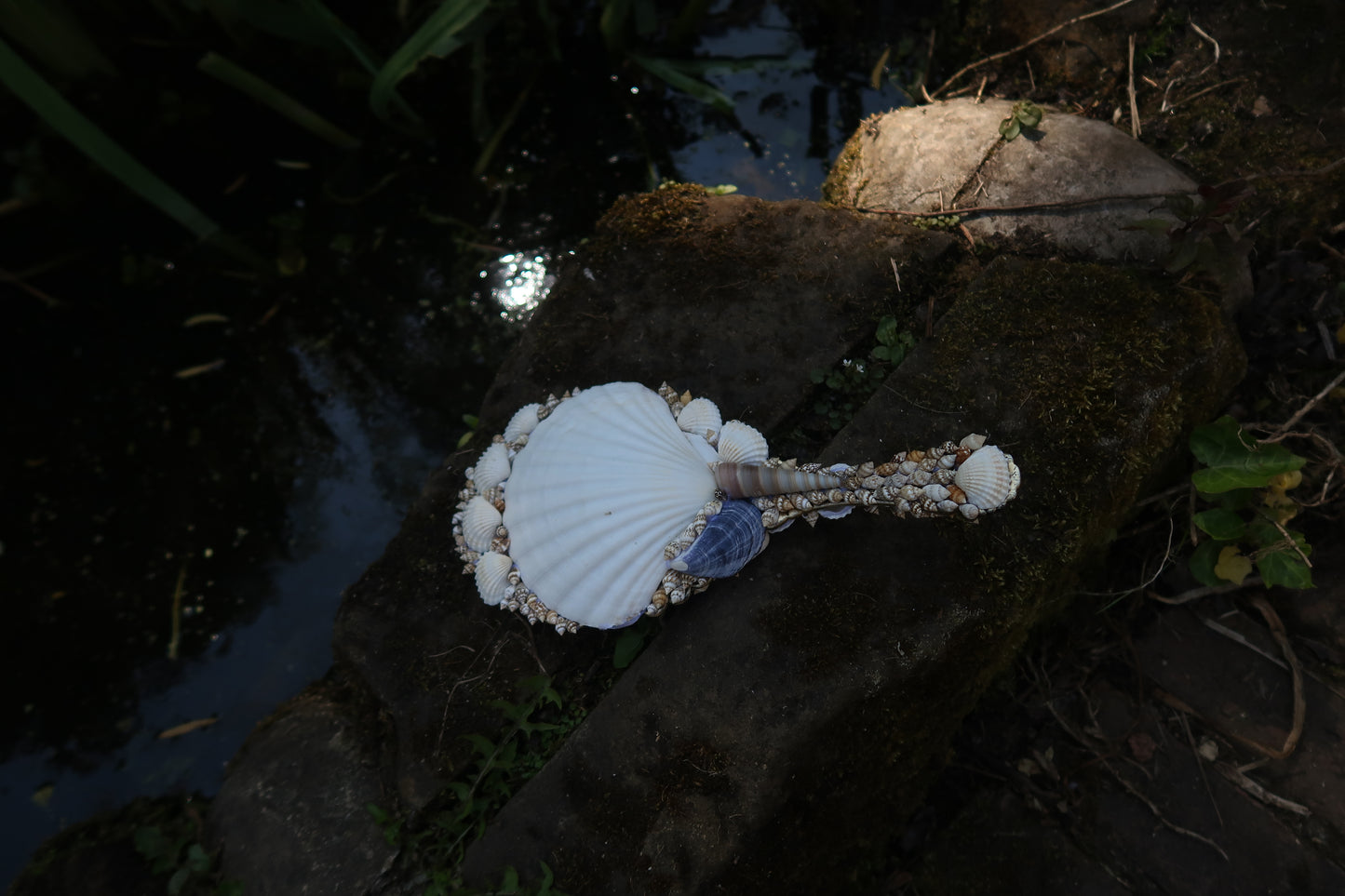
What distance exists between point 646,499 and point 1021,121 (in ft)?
6.24

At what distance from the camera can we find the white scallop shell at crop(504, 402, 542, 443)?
247 cm

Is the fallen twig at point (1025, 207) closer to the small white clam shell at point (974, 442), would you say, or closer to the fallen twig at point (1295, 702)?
the small white clam shell at point (974, 442)

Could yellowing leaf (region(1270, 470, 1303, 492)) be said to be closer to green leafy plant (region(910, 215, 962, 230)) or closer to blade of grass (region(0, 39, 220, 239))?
green leafy plant (region(910, 215, 962, 230))

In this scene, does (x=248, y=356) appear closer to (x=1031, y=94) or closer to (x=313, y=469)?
(x=313, y=469)

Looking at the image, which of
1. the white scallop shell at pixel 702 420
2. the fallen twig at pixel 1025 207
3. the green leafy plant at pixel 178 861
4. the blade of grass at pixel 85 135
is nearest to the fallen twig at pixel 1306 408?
the fallen twig at pixel 1025 207

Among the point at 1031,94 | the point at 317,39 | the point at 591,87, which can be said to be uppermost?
the point at 317,39

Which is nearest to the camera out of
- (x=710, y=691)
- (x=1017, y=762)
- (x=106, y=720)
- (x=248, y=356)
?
(x=710, y=691)

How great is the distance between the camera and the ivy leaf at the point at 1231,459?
2035mm

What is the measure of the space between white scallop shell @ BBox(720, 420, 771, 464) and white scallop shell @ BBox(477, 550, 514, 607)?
0.80 metres

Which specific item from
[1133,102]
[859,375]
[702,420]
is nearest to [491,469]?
[702,420]

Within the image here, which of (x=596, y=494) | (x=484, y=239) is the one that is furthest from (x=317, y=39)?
(x=596, y=494)

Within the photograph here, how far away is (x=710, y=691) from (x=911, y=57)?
2.89 m

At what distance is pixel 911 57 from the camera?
→ 10.5 feet

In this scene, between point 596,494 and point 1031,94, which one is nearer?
point 596,494
